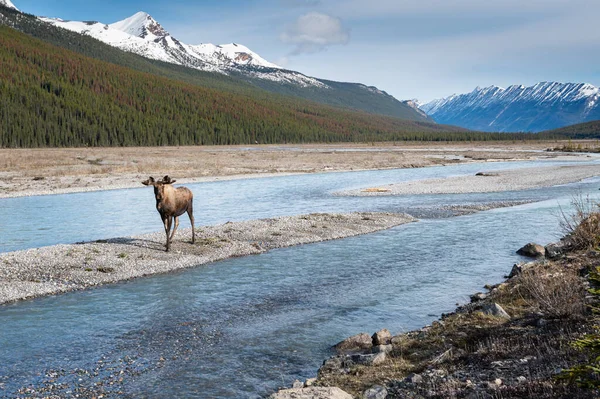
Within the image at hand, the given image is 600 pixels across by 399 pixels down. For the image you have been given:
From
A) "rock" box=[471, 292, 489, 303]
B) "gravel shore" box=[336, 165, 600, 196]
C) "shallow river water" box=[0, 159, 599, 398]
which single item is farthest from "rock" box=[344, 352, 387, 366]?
"gravel shore" box=[336, 165, 600, 196]

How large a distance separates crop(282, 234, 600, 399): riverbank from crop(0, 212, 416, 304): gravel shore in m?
9.54

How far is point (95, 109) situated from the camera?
6107 inches

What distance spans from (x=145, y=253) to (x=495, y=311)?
13.0 m

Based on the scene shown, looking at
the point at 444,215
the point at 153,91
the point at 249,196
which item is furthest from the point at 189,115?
the point at 444,215

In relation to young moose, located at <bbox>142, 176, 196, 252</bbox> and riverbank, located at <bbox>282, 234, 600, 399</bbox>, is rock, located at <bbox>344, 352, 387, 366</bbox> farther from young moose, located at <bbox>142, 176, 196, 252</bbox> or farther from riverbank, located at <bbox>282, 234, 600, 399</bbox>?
young moose, located at <bbox>142, 176, 196, 252</bbox>

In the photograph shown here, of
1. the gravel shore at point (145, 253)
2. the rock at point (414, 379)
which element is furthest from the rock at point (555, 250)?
the rock at point (414, 379)

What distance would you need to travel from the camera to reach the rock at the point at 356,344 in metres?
11.4

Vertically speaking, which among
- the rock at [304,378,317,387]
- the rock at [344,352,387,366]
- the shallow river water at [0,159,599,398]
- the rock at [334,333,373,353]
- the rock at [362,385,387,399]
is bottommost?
the shallow river water at [0,159,599,398]

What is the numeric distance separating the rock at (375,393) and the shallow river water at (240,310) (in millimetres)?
1958

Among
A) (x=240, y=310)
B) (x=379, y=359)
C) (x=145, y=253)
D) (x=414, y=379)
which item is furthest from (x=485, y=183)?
(x=414, y=379)

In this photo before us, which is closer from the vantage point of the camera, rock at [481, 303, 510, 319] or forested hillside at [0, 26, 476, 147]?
rock at [481, 303, 510, 319]

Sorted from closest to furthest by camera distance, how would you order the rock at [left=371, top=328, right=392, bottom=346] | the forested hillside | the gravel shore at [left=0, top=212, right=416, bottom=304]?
the rock at [left=371, top=328, right=392, bottom=346] < the gravel shore at [left=0, top=212, right=416, bottom=304] < the forested hillside

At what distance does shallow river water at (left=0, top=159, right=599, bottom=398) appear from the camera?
412 inches

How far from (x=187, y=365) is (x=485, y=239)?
1713 cm
